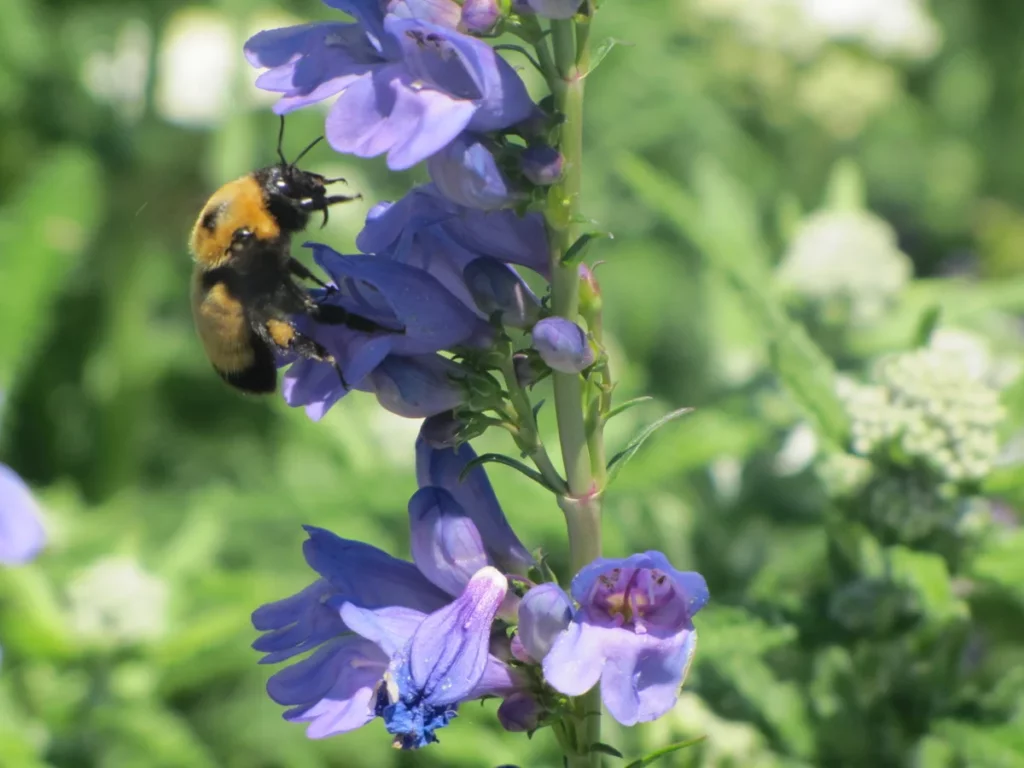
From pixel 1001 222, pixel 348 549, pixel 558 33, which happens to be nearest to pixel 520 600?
pixel 348 549

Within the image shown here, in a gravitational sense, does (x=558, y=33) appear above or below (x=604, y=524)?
above

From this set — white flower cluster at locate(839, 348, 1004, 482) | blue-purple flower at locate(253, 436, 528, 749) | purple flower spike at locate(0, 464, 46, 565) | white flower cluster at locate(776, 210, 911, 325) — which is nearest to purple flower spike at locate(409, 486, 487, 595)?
blue-purple flower at locate(253, 436, 528, 749)

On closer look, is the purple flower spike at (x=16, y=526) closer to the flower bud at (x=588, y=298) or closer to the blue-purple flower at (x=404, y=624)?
the blue-purple flower at (x=404, y=624)

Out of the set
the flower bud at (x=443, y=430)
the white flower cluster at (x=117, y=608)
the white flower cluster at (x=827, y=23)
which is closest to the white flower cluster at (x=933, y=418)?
the flower bud at (x=443, y=430)

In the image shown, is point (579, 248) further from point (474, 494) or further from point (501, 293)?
point (474, 494)

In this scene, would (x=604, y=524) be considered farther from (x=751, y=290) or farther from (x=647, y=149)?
(x=647, y=149)
